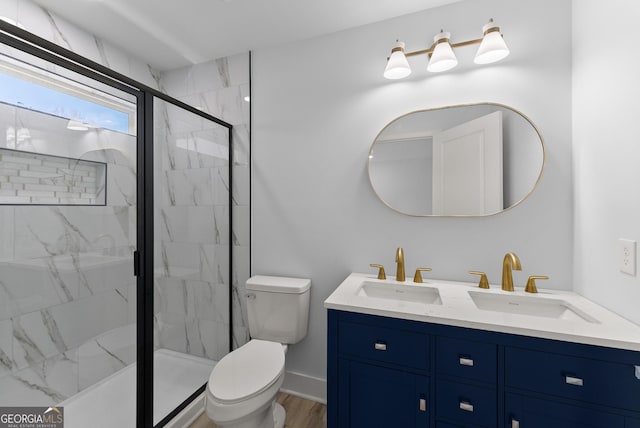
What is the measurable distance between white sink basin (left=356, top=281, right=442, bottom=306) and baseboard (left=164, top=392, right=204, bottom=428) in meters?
1.29

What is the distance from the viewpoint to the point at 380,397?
123 cm

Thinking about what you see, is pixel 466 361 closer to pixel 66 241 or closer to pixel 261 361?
pixel 261 361

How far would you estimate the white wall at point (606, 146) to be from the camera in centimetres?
103

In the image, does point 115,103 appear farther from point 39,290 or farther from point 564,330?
point 564,330

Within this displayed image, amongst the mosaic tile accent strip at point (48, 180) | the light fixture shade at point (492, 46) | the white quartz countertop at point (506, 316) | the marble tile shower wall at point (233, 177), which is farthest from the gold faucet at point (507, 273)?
the mosaic tile accent strip at point (48, 180)

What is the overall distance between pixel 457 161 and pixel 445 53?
572 mm

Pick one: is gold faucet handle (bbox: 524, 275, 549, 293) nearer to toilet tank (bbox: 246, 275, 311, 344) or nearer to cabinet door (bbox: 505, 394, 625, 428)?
cabinet door (bbox: 505, 394, 625, 428)

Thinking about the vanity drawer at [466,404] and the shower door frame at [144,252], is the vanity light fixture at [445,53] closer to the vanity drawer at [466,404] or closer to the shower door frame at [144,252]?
the shower door frame at [144,252]

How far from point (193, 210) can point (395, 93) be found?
1495 millimetres

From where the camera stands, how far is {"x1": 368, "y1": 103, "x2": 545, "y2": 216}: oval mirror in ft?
4.88

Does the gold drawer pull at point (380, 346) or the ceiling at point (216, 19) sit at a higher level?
the ceiling at point (216, 19)

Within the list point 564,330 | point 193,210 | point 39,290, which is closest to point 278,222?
point 193,210

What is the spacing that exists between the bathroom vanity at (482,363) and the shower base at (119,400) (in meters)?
1.01

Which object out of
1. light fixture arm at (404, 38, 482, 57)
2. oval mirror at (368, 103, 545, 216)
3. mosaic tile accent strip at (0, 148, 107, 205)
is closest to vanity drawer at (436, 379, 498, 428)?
oval mirror at (368, 103, 545, 216)
